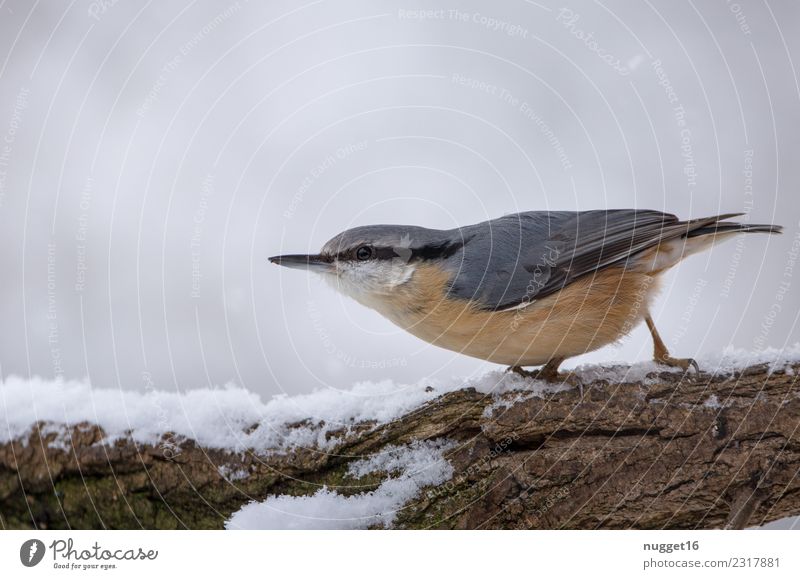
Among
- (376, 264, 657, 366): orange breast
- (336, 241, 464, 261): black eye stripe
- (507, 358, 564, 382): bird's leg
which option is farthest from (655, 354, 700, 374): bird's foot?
(336, 241, 464, 261): black eye stripe

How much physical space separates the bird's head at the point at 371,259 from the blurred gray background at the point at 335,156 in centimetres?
26

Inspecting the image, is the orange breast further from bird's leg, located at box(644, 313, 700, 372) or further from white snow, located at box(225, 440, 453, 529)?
white snow, located at box(225, 440, 453, 529)

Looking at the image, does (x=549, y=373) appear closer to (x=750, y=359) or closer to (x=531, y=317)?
(x=531, y=317)

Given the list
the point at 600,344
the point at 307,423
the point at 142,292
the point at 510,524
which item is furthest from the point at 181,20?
the point at 510,524

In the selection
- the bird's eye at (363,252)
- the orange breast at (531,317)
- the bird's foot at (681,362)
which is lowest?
the bird's foot at (681,362)

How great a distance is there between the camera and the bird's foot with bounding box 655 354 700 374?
2.06 meters

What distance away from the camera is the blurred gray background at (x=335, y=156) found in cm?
230

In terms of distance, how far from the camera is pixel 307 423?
6.09 ft

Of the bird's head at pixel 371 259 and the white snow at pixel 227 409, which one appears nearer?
the white snow at pixel 227 409

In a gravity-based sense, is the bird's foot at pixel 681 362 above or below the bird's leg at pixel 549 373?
above

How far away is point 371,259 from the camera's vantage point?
217 cm

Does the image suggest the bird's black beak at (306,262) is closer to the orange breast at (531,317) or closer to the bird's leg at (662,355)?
the orange breast at (531,317)

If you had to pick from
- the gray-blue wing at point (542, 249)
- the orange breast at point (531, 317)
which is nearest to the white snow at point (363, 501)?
the orange breast at point (531, 317)

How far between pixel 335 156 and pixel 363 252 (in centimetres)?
58
